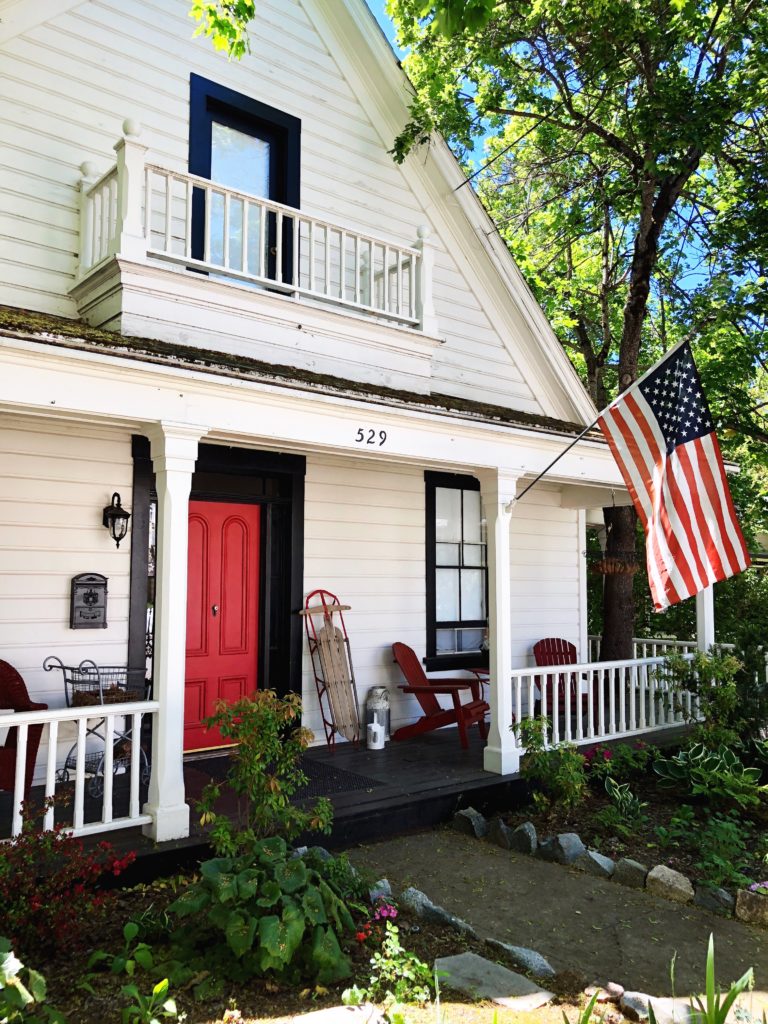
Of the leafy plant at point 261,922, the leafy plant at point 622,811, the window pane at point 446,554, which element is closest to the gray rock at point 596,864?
the leafy plant at point 622,811

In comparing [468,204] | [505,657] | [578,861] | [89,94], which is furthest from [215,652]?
[468,204]

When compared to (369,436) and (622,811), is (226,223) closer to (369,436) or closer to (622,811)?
(369,436)

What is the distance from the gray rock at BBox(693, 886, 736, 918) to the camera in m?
4.66

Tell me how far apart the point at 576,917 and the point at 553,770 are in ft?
5.80

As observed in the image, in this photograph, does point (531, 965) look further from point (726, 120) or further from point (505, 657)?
point (726, 120)

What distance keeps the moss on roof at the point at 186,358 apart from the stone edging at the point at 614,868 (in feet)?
10.6

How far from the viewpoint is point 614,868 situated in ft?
17.0

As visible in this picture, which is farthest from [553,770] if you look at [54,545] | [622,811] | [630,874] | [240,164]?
[240,164]

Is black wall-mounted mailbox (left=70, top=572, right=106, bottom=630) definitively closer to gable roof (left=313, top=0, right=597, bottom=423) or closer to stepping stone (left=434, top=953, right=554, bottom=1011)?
stepping stone (left=434, top=953, right=554, bottom=1011)

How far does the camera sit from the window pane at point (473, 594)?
9.10m

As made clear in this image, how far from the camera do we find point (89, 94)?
21.6ft

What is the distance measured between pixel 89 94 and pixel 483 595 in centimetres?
630

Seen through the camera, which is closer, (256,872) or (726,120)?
(256,872)

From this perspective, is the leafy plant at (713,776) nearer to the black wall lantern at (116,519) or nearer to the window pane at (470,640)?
the window pane at (470,640)
